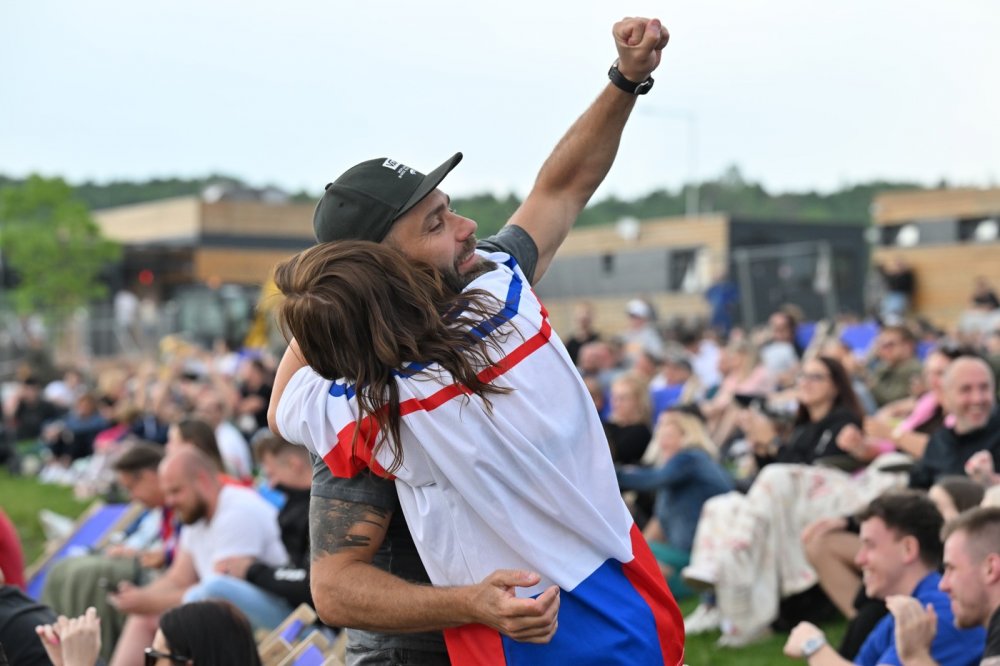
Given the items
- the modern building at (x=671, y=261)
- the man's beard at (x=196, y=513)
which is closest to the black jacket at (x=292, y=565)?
the man's beard at (x=196, y=513)

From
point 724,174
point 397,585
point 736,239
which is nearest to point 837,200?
point 724,174

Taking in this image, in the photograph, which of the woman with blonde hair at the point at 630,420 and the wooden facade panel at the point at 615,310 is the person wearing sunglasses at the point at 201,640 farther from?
the wooden facade panel at the point at 615,310

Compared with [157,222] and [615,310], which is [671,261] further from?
[157,222]

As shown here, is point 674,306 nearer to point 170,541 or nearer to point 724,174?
point 170,541

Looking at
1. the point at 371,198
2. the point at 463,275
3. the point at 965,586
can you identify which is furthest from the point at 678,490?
the point at 371,198

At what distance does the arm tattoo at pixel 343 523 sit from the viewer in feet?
7.96

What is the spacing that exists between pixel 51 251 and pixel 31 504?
23357 millimetres

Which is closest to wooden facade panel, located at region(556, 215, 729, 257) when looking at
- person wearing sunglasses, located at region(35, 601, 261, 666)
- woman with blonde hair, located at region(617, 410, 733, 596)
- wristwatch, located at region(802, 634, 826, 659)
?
woman with blonde hair, located at region(617, 410, 733, 596)

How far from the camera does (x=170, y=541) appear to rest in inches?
285

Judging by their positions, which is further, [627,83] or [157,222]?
[157,222]

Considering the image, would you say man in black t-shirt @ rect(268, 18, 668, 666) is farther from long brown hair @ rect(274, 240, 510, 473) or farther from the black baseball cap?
long brown hair @ rect(274, 240, 510, 473)

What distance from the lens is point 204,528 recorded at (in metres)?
6.49

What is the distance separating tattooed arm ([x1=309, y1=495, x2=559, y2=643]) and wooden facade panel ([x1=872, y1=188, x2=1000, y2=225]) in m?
24.9

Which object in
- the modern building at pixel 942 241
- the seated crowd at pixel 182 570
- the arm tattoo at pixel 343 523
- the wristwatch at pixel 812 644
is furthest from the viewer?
the modern building at pixel 942 241
